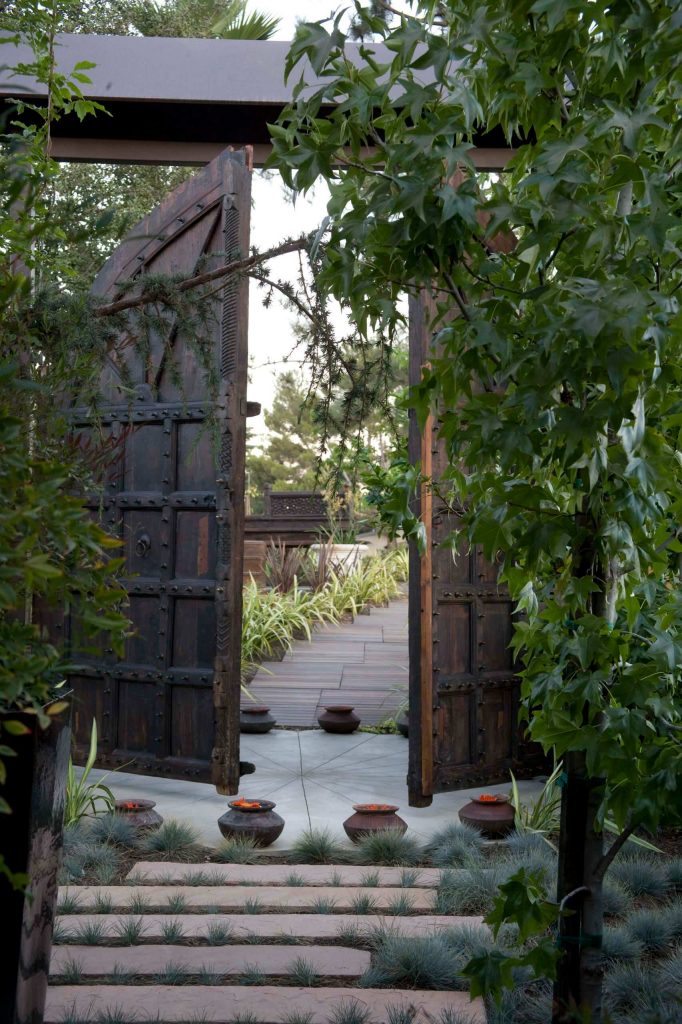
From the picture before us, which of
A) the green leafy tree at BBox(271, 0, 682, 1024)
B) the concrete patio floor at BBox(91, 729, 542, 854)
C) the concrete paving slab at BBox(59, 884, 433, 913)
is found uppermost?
the green leafy tree at BBox(271, 0, 682, 1024)

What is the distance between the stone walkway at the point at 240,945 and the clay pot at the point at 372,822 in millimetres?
309

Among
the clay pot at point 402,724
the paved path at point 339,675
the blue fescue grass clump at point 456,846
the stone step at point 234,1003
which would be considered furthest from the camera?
the paved path at point 339,675

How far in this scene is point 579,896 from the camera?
1772mm

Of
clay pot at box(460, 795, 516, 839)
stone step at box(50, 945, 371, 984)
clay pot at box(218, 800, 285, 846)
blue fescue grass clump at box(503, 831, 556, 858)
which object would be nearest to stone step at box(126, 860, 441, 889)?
clay pot at box(218, 800, 285, 846)

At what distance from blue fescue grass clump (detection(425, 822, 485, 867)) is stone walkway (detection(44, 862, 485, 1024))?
177 mm

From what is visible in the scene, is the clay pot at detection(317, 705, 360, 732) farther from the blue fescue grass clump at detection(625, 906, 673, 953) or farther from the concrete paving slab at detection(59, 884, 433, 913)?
the blue fescue grass clump at detection(625, 906, 673, 953)

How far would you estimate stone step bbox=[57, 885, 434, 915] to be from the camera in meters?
3.05

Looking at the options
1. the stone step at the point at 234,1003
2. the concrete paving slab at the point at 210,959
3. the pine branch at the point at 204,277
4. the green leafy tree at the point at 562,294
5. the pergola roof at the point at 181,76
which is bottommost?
the concrete paving slab at the point at 210,959

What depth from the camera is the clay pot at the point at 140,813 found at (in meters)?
3.91

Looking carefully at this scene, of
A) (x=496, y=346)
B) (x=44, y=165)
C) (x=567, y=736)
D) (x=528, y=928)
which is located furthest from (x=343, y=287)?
(x=44, y=165)

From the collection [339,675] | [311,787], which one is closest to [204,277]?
[311,787]

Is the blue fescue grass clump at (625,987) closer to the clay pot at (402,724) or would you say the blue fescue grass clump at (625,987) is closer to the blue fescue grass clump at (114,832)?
the blue fescue grass clump at (114,832)

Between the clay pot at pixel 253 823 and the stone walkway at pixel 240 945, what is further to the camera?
the clay pot at pixel 253 823

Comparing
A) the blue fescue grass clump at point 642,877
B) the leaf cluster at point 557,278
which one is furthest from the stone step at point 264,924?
the leaf cluster at point 557,278
